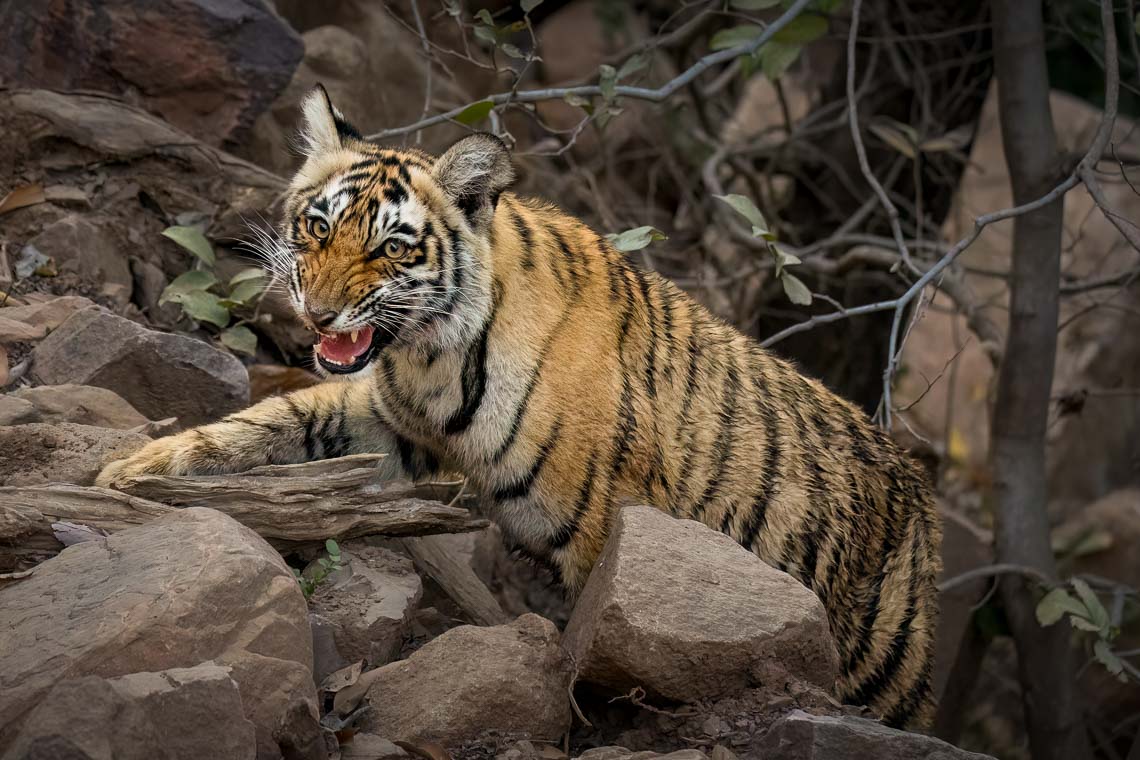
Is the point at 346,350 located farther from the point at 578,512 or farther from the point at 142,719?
the point at 142,719

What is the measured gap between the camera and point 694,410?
4.40 metres

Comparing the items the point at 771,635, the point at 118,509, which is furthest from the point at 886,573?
the point at 118,509

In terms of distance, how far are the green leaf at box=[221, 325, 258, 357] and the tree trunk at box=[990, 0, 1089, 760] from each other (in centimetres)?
342

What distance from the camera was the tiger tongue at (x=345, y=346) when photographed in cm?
393

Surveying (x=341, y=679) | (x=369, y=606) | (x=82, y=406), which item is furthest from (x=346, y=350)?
(x=341, y=679)

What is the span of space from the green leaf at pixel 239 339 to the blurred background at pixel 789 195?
0.02 m

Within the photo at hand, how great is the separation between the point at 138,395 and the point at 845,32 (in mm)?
5055

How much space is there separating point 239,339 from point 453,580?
1.55 meters

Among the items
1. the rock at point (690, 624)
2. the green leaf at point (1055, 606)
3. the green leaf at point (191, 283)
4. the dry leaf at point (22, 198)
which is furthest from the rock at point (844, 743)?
the dry leaf at point (22, 198)

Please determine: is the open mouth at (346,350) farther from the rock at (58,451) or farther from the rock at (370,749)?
the rock at (370,749)

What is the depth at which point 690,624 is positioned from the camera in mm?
3332

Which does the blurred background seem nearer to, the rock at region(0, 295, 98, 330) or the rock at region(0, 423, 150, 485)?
the rock at region(0, 295, 98, 330)

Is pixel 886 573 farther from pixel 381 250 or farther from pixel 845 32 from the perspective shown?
pixel 845 32

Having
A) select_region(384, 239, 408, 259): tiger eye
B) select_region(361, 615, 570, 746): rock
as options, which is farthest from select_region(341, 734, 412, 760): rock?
select_region(384, 239, 408, 259): tiger eye
